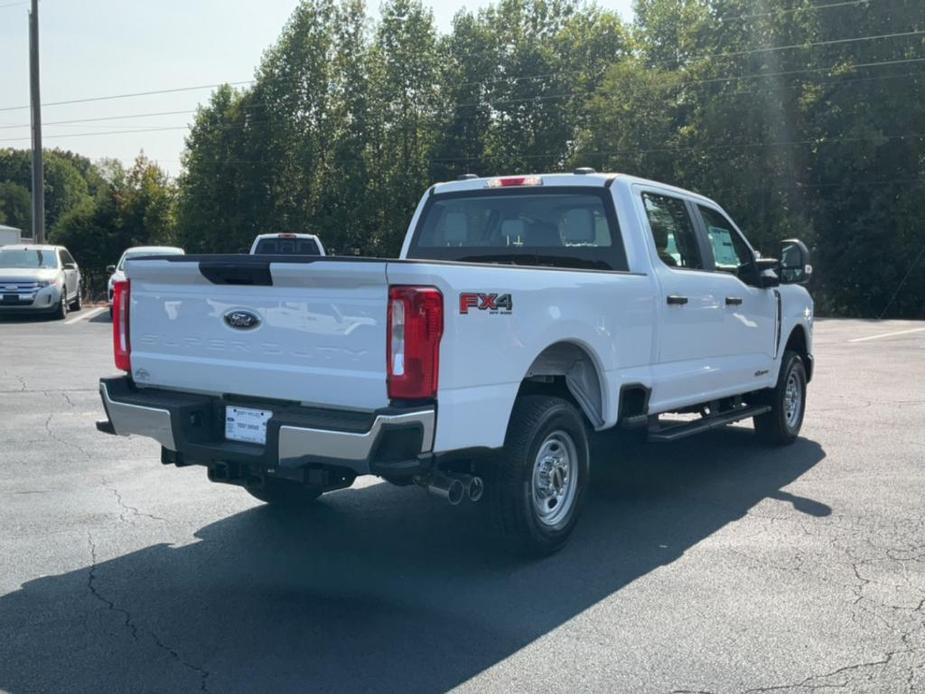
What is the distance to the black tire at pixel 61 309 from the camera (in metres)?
23.4

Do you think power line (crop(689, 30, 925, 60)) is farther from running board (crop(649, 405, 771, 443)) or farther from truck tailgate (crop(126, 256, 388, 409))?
truck tailgate (crop(126, 256, 388, 409))

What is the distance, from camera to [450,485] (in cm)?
496

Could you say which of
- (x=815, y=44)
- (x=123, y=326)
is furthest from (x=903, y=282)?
(x=123, y=326)

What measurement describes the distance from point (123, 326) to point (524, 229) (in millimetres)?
2701

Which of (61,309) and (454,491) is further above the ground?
(454,491)

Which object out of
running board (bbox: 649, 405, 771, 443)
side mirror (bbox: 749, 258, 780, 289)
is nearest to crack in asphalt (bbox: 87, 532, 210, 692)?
running board (bbox: 649, 405, 771, 443)

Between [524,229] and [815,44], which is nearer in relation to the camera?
[524,229]

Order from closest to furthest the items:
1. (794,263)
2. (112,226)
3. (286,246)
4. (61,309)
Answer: (794,263) → (286,246) → (61,309) → (112,226)

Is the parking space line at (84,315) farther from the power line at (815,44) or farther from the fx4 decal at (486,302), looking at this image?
the power line at (815,44)

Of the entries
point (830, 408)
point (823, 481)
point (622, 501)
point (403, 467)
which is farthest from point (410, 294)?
point (830, 408)

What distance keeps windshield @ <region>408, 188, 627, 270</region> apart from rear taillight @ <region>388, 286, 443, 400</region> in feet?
7.46

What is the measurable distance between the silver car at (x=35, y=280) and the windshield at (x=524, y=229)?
693 inches

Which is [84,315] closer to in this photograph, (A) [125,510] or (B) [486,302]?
(A) [125,510]

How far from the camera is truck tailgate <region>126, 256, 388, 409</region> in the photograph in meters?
4.71
